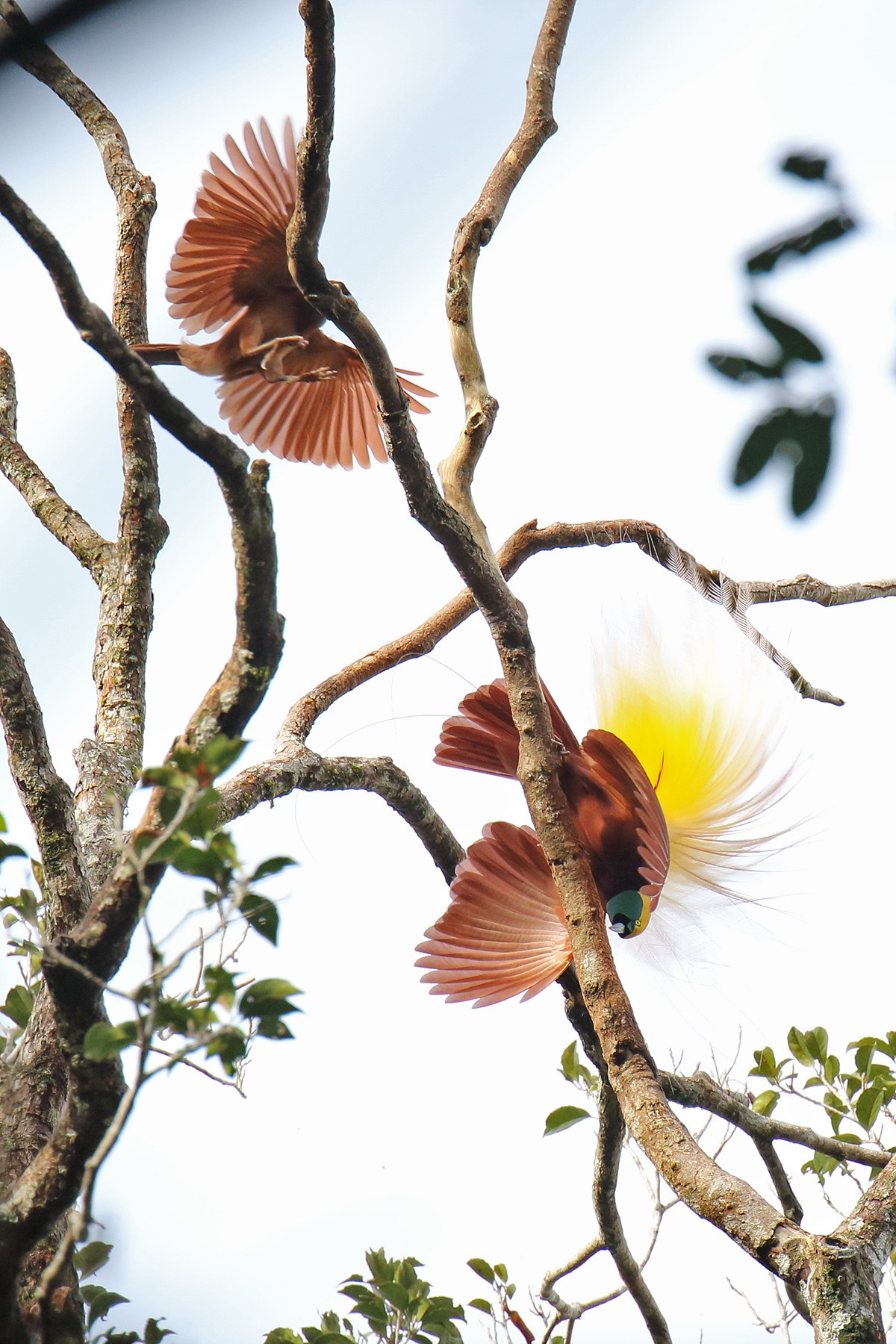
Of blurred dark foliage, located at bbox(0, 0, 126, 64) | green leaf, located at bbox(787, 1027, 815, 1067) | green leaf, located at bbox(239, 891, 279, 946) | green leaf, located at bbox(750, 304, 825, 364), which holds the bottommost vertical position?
green leaf, located at bbox(239, 891, 279, 946)

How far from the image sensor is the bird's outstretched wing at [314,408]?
89.7 inches

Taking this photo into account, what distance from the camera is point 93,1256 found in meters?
1.48

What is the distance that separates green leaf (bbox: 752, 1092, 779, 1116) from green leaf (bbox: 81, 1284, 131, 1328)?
0.97 metres

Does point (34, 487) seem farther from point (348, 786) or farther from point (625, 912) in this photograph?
point (625, 912)

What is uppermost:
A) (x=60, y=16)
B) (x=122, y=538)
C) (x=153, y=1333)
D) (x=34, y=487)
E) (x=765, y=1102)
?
(x=34, y=487)

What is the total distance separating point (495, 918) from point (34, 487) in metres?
1.22

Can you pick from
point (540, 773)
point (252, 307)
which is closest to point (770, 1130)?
point (540, 773)

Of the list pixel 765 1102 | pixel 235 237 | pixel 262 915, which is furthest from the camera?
pixel 235 237

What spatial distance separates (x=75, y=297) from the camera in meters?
1.01

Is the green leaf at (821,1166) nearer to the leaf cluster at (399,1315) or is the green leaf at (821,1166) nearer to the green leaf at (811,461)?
the leaf cluster at (399,1315)

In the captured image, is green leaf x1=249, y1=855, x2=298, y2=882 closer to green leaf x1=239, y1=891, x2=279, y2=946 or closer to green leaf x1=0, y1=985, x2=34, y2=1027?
green leaf x1=239, y1=891, x2=279, y2=946

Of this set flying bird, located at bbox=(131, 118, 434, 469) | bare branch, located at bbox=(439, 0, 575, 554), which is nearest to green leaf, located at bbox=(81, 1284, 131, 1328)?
bare branch, located at bbox=(439, 0, 575, 554)

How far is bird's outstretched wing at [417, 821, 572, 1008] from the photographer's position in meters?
1.48

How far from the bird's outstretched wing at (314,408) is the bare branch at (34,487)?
38 cm
